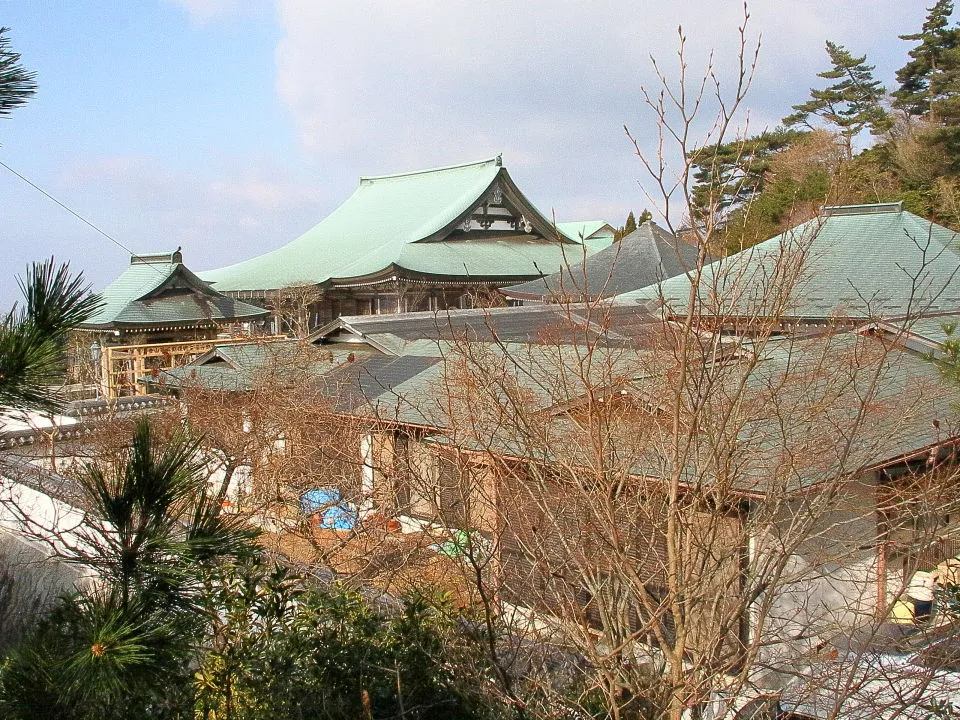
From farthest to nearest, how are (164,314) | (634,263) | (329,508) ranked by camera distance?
1. (634,263)
2. (164,314)
3. (329,508)

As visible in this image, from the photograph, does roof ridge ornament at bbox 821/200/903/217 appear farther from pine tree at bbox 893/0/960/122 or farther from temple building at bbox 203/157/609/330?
pine tree at bbox 893/0/960/122

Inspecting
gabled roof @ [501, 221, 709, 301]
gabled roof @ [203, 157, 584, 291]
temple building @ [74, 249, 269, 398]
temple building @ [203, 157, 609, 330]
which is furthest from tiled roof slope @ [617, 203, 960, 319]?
temple building @ [74, 249, 269, 398]

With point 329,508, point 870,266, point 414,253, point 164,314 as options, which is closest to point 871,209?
point 870,266

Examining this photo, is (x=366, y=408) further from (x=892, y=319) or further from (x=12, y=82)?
(x=12, y=82)

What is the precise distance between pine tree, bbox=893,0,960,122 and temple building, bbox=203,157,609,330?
1141 cm

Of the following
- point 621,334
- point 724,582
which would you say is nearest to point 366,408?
point 621,334

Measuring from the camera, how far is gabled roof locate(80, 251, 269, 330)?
18609mm

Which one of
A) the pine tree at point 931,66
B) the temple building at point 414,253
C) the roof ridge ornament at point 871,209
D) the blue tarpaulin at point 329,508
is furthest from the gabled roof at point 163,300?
the pine tree at point 931,66

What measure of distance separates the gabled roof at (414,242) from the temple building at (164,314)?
7.77 ft

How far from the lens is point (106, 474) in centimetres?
223

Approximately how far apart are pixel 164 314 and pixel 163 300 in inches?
21.5

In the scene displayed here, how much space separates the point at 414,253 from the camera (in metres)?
22.2

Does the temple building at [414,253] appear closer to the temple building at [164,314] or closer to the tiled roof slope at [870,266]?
the temple building at [164,314]

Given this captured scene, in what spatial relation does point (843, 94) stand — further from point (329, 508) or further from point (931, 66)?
point (329, 508)
